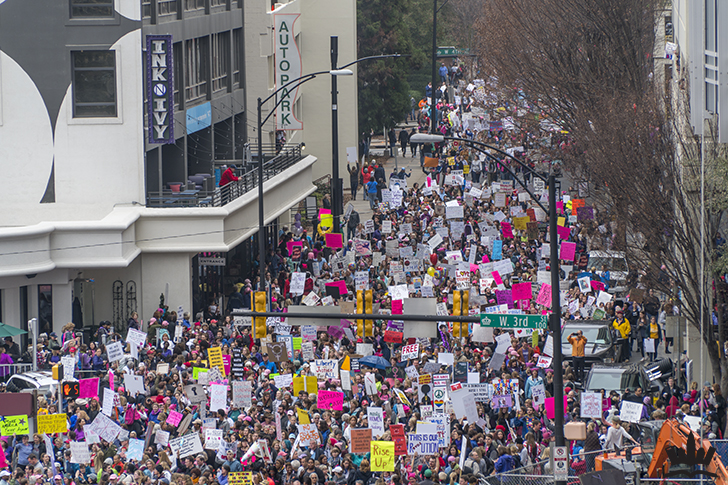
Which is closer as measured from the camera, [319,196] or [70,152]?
[70,152]

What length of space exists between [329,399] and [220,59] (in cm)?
2810

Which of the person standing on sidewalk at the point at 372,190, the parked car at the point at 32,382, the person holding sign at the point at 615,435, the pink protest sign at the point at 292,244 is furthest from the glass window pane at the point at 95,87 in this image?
the person holding sign at the point at 615,435

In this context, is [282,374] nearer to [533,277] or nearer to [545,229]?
[533,277]

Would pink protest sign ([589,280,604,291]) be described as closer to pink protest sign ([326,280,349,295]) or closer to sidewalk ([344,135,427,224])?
pink protest sign ([326,280,349,295])

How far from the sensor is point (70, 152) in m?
34.0

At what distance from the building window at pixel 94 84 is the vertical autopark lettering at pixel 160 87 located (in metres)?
1.30

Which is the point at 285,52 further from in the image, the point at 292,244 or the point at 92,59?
the point at 92,59

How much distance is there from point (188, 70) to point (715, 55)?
2477 cm

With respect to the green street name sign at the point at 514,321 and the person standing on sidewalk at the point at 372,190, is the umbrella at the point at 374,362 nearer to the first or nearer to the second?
the green street name sign at the point at 514,321

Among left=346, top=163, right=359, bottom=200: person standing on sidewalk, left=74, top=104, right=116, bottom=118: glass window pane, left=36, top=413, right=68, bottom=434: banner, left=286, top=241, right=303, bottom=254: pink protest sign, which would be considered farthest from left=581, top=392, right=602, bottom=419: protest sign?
left=346, top=163, right=359, bottom=200: person standing on sidewalk

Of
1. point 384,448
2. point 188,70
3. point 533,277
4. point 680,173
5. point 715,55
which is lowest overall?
point 384,448

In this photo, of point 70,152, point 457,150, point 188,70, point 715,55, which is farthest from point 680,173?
point 457,150

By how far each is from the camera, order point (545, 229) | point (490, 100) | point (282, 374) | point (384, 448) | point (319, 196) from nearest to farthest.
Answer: point (384, 448)
point (282, 374)
point (545, 229)
point (490, 100)
point (319, 196)

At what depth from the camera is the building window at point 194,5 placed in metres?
41.2
